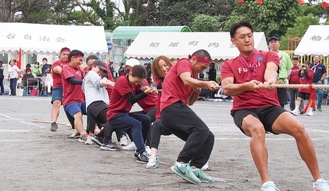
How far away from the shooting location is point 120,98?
1055cm

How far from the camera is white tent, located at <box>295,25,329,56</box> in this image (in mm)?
29609

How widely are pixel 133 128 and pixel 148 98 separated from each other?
121 cm

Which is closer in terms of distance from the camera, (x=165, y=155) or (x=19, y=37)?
(x=165, y=155)

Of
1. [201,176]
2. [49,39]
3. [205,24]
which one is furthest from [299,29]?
[201,176]

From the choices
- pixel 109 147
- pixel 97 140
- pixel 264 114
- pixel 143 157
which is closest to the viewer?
pixel 264 114

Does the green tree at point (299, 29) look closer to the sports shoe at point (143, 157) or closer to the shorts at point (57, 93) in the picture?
the shorts at point (57, 93)

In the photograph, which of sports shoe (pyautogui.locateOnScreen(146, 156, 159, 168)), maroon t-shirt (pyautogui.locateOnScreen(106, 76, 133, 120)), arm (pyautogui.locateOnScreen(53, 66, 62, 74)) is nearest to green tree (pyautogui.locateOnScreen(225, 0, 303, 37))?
arm (pyautogui.locateOnScreen(53, 66, 62, 74))

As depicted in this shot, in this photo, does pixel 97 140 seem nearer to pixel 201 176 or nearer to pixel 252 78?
pixel 201 176

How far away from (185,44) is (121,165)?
24.1m

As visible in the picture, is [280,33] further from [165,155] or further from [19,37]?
[165,155]

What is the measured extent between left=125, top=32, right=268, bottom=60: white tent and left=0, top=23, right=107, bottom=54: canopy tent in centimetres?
184

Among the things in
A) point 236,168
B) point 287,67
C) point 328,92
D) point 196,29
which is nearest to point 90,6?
point 196,29

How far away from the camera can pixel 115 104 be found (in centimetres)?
1060

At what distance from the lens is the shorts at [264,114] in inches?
290
